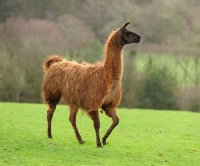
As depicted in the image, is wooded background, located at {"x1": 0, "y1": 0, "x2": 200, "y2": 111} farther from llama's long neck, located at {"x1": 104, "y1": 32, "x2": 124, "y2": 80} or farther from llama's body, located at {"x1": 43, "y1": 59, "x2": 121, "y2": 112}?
llama's long neck, located at {"x1": 104, "y1": 32, "x2": 124, "y2": 80}

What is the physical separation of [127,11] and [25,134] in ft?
110

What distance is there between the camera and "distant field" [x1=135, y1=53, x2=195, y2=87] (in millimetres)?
40713

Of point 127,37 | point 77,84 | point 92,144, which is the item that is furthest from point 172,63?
point 127,37

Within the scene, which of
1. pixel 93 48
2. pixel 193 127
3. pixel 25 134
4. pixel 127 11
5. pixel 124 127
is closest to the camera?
pixel 25 134

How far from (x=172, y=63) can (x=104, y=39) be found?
604 cm

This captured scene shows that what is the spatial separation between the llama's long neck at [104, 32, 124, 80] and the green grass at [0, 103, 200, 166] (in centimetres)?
163

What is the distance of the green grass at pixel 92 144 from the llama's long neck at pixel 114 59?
5.36 ft

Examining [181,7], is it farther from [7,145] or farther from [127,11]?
[7,145]

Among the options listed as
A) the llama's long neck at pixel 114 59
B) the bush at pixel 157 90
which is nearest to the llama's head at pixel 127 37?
the llama's long neck at pixel 114 59

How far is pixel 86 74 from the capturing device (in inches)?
468

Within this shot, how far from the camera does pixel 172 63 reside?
43.1 metres

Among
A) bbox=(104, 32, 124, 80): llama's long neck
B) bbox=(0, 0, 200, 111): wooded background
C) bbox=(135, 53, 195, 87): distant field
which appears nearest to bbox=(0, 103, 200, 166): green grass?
bbox=(104, 32, 124, 80): llama's long neck

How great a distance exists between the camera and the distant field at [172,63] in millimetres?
40713

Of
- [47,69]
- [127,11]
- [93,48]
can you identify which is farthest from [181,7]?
[47,69]
